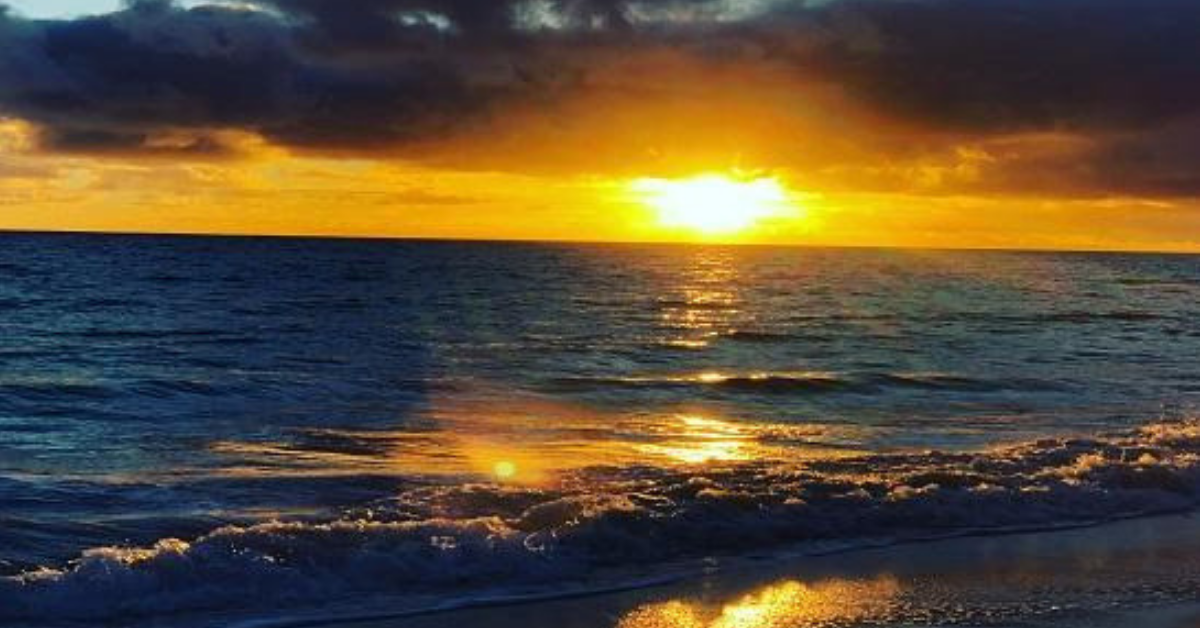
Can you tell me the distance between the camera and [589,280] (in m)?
85.6

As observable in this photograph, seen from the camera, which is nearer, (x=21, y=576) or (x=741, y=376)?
(x=21, y=576)

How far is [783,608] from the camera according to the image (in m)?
8.96

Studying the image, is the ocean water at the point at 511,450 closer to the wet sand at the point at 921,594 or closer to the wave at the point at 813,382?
the wave at the point at 813,382

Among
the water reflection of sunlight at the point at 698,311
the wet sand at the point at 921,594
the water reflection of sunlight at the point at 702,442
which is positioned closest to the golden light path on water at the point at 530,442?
the water reflection of sunlight at the point at 702,442

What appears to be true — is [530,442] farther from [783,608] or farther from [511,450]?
[783,608]

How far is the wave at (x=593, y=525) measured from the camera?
921 centimetres

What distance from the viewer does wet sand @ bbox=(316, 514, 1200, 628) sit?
28.4 feet

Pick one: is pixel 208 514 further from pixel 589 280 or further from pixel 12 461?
pixel 589 280

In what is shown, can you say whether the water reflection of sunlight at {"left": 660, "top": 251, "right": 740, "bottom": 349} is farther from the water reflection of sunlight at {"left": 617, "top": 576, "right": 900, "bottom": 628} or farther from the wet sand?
the water reflection of sunlight at {"left": 617, "top": 576, "right": 900, "bottom": 628}

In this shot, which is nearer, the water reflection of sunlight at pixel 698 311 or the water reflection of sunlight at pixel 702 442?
the water reflection of sunlight at pixel 702 442

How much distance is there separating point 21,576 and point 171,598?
1.19 metres

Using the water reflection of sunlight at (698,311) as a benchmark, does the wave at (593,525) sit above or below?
above

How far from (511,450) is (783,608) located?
8.10 m

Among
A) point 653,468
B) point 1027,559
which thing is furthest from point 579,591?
point 653,468
